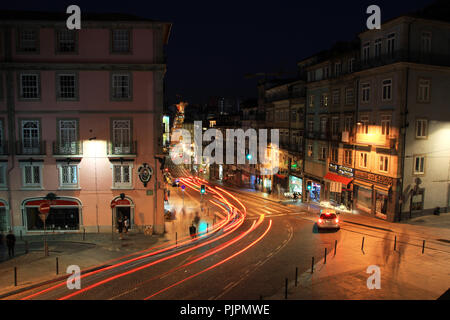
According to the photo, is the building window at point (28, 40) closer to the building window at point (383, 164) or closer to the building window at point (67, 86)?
the building window at point (67, 86)

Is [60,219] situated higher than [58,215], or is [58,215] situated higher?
[58,215]

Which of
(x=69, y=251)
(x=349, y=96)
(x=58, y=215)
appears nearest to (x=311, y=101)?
(x=349, y=96)

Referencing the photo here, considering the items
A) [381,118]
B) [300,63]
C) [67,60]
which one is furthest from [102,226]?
[300,63]

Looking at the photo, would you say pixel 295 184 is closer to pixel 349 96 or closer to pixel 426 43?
pixel 349 96

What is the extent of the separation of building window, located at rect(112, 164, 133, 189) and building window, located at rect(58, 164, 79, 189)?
9.03 feet

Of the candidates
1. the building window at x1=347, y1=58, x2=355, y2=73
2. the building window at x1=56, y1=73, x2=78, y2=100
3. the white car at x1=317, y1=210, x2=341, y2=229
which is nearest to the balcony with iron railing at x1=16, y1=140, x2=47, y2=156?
the building window at x1=56, y1=73, x2=78, y2=100

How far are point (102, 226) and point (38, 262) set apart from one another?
7208mm

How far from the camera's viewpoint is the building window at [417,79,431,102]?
2870 cm

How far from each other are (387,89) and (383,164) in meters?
6.27

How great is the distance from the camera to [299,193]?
44.6 metres

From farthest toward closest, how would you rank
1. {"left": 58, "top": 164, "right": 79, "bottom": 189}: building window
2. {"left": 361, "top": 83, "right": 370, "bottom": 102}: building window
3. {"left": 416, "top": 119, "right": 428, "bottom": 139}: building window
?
{"left": 361, "top": 83, "right": 370, "bottom": 102}: building window, {"left": 416, "top": 119, "right": 428, "bottom": 139}: building window, {"left": 58, "top": 164, "right": 79, "bottom": 189}: building window

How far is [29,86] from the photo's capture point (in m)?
25.1

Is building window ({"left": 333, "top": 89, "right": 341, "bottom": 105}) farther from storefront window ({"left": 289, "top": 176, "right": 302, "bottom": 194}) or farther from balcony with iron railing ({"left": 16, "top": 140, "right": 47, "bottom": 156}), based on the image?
balcony with iron railing ({"left": 16, "top": 140, "right": 47, "bottom": 156})
